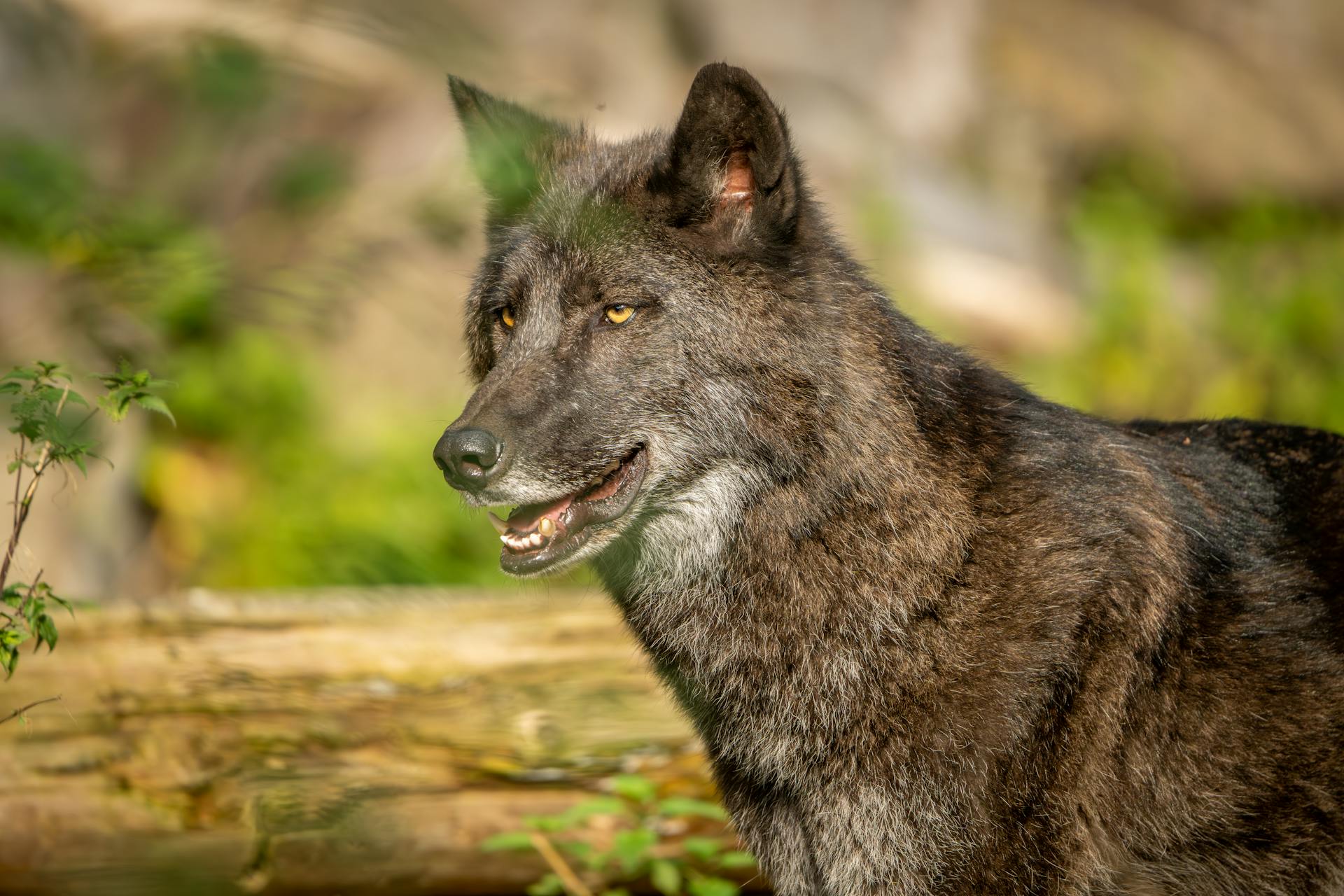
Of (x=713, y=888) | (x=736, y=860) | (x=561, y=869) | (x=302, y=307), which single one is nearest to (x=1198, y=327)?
(x=736, y=860)

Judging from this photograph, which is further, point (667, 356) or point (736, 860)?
point (736, 860)

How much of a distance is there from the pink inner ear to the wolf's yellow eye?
396 mm

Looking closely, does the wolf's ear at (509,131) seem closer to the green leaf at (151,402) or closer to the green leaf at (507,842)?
the green leaf at (151,402)

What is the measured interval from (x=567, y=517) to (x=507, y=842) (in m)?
1.47

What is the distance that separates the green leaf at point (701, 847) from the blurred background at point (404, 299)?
306 mm

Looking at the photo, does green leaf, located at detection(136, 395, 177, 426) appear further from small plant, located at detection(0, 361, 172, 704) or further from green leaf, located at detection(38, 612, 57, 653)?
green leaf, located at detection(38, 612, 57, 653)

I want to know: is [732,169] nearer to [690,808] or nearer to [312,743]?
[690,808]

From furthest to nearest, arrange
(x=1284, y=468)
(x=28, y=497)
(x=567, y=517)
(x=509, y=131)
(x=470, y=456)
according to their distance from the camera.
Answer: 1. (x=1284, y=468)
2. (x=509, y=131)
3. (x=567, y=517)
4. (x=470, y=456)
5. (x=28, y=497)

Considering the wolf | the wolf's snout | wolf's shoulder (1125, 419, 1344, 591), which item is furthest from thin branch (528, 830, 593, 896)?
wolf's shoulder (1125, 419, 1344, 591)

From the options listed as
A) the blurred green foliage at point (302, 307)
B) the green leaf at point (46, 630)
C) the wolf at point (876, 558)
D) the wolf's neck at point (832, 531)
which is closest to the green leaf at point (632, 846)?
the wolf at point (876, 558)

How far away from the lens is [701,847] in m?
4.41

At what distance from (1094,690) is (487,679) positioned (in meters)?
2.65

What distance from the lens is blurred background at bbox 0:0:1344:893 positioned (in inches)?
107

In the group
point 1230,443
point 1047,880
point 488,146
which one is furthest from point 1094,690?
point 488,146
